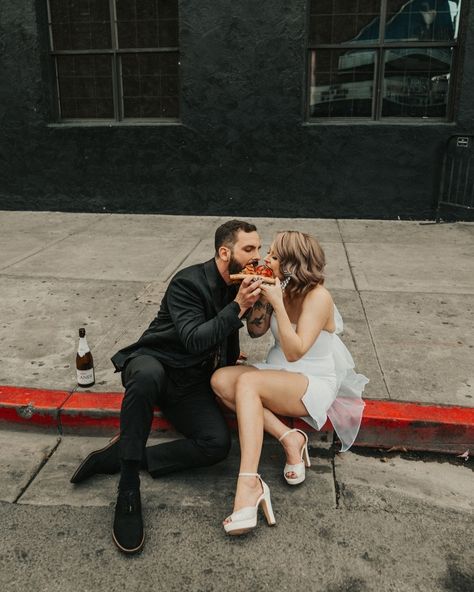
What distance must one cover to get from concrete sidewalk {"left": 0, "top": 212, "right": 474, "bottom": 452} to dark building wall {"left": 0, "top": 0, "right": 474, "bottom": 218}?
403 mm

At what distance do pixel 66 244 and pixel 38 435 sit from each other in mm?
4460

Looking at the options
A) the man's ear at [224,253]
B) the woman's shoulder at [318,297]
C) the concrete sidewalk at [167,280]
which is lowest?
the concrete sidewalk at [167,280]

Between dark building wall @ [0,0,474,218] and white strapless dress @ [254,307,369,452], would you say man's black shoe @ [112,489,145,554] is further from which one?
dark building wall @ [0,0,474,218]

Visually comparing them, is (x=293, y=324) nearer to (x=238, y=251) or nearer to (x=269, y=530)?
(x=238, y=251)

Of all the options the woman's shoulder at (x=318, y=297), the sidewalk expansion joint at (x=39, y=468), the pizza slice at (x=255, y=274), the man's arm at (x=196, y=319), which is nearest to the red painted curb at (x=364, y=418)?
the sidewalk expansion joint at (x=39, y=468)

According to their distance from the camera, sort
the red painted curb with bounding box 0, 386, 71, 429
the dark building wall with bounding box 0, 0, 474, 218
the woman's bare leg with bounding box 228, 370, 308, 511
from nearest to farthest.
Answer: the woman's bare leg with bounding box 228, 370, 308, 511
the red painted curb with bounding box 0, 386, 71, 429
the dark building wall with bounding box 0, 0, 474, 218

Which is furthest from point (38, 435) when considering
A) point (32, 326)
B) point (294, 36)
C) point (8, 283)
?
point (294, 36)

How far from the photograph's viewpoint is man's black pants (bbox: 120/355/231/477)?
10.4 feet

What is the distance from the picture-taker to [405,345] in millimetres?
4773

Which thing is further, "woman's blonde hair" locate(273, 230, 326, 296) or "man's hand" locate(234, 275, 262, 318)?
"woman's blonde hair" locate(273, 230, 326, 296)

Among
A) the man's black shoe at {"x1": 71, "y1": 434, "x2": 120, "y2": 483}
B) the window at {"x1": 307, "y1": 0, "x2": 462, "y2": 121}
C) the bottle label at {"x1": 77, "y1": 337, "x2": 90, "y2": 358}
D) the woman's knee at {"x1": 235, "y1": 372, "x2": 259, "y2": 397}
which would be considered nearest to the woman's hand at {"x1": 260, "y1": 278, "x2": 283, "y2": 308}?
the woman's knee at {"x1": 235, "y1": 372, "x2": 259, "y2": 397}

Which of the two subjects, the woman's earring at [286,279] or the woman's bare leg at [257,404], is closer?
the woman's bare leg at [257,404]

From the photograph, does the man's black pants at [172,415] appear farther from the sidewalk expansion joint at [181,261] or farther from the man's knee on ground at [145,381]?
the sidewalk expansion joint at [181,261]

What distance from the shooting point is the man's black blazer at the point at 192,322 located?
334 centimetres
